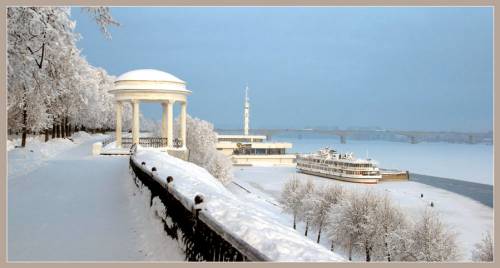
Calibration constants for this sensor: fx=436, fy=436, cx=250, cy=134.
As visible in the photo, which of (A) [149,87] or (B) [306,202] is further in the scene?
(B) [306,202]

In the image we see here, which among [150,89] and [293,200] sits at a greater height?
[150,89]

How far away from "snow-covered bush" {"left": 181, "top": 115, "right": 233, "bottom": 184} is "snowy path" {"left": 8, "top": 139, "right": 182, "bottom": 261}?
110 ft

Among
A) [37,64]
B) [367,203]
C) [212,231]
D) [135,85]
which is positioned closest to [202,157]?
[135,85]

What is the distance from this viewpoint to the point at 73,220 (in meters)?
10.7

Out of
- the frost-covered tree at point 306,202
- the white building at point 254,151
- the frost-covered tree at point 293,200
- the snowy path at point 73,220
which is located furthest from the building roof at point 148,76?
the white building at point 254,151

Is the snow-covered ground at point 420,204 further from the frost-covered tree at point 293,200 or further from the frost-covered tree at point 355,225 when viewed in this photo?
the frost-covered tree at point 355,225

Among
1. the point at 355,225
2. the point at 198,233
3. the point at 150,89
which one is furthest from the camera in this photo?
the point at 150,89

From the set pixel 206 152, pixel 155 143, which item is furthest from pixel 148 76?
pixel 206 152

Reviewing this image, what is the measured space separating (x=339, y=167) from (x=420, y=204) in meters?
29.1

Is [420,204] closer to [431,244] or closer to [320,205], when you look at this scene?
[320,205]

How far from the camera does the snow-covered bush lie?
170 ft

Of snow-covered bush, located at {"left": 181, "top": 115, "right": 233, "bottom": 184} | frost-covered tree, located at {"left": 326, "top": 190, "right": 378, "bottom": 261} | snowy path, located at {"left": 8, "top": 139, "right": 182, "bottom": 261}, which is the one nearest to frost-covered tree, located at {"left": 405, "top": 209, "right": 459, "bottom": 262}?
frost-covered tree, located at {"left": 326, "top": 190, "right": 378, "bottom": 261}

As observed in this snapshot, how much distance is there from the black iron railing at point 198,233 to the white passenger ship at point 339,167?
210 feet

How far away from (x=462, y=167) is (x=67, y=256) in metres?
90.3
